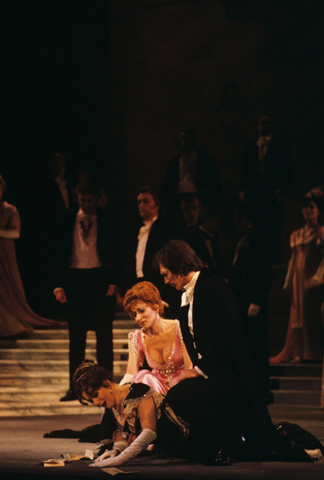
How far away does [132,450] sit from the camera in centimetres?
373

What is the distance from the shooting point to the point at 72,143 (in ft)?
31.6

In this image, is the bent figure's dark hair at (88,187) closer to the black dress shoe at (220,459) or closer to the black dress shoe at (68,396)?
the black dress shoe at (68,396)

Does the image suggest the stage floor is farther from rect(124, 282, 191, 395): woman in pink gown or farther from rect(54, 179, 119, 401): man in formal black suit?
rect(54, 179, 119, 401): man in formal black suit

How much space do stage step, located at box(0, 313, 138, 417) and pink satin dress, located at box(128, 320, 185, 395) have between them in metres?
1.75

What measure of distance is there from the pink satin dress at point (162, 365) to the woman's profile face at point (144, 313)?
0.17 m

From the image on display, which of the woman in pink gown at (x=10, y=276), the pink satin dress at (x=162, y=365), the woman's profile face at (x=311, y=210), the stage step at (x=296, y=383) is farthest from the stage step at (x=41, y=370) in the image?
the woman's profile face at (x=311, y=210)

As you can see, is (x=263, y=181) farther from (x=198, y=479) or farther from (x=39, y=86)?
(x=198, y=479)

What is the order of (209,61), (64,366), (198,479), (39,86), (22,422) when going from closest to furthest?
1. (198,479)
2. (22,422)
3. (64,366)
4. (39,86)
5. (209,61)

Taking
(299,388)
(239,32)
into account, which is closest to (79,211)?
(299,388)

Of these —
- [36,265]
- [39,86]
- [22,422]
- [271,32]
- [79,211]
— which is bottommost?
[22,422]

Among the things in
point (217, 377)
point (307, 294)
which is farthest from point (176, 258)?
point (307, 294)

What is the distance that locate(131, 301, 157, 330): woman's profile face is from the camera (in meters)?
4.36

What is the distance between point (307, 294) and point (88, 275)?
2.27 metres

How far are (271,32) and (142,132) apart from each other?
7.11 ft
